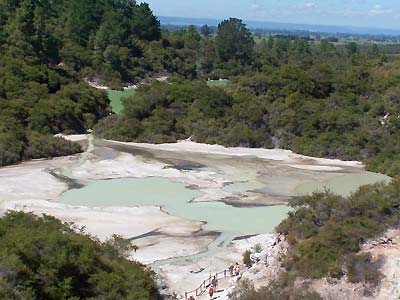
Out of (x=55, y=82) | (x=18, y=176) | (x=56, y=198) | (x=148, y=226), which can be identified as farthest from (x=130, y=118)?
(x=148, y=226)

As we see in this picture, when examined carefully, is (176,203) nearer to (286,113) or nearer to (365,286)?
(365,286)

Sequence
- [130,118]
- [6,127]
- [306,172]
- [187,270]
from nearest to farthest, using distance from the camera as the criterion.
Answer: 1. [187,270]
2. [306,172]
3. [6,127]
4. [130,118]

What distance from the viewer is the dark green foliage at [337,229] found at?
1512cm

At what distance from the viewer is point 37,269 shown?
13.2 metres

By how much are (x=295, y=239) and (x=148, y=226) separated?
295 inches

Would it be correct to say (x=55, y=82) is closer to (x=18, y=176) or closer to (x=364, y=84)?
(x=18, y=176)

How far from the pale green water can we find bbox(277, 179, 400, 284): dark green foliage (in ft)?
17.2

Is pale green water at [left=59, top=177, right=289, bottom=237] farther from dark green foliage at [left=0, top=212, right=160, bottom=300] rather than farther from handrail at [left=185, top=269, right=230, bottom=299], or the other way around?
dark green foliage at [left=0, top=212, right=160, bottom=300]

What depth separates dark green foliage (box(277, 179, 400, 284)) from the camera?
49.6 feet

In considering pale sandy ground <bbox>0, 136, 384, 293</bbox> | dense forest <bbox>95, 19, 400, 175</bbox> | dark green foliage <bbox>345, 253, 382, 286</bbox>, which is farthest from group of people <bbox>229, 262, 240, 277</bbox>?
dense forest <bbox>95, 19, 400, 175</bbox>

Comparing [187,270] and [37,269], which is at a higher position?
[37,269]

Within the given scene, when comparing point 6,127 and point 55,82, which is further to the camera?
point 55,82

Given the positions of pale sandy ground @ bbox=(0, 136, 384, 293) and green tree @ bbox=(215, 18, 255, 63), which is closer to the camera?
pale sandy ground @ bbox=(0, 136, 384, 293)

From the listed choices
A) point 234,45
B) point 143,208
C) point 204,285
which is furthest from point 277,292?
point 234,45
